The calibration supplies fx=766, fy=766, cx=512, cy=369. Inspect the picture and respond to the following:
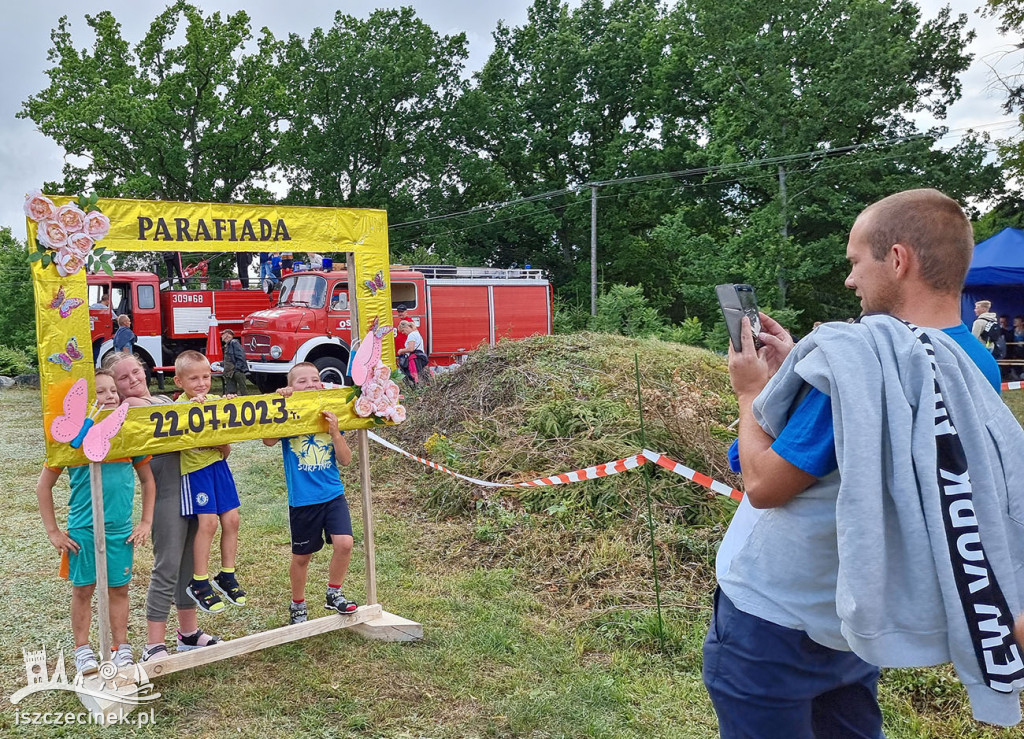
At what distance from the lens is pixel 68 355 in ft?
10.6

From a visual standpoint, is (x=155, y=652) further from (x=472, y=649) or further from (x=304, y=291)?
(x=304, y=291)

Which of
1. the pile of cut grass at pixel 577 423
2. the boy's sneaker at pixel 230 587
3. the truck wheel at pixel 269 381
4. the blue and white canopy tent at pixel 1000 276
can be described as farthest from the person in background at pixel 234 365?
the blue and white canopy tent at pixel 1000 276

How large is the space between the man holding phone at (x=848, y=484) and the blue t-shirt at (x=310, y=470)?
266cm

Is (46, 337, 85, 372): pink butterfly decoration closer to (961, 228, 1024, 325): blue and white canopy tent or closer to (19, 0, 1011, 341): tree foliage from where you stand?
(961, 228, 1024, 325): blue and white canopy tent

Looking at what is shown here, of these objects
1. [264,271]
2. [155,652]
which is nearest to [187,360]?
[155,652]

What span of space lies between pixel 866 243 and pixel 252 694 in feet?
10.9

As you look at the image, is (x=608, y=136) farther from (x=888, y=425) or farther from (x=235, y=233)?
(x=888, y=425)

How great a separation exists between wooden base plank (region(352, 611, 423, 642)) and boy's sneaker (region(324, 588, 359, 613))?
145mm

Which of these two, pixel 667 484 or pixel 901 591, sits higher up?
pixel 901 591

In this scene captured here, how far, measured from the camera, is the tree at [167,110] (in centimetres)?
2967

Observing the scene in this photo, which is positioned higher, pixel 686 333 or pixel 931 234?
pixel 931 234

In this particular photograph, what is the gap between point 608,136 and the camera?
34031 mm

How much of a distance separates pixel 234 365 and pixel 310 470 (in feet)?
35.8

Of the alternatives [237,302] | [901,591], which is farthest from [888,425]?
[237,302]
